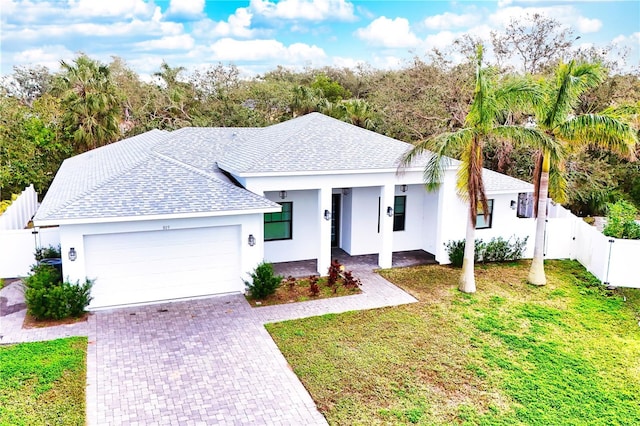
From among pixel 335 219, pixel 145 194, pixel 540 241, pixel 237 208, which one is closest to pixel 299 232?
pixel 335 219

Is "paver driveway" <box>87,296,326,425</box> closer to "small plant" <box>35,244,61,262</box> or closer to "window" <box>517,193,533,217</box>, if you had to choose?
"small plant" <box>35,244,61,262</box>

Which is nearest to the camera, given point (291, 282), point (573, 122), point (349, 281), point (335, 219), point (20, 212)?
point (573, 122)

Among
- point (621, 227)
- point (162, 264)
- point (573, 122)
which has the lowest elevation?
point (162, 264)

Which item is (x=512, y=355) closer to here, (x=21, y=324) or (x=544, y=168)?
(x=544, y=168)

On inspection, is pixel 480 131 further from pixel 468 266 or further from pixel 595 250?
pixel 595 250

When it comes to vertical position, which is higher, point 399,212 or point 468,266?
point 399,212

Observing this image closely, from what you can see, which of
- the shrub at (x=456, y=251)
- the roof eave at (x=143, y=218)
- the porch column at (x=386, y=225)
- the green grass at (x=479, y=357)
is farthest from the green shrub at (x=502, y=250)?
the roof eave at (x=143, y=218)

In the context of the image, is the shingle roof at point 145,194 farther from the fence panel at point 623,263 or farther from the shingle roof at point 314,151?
the fence panel at point 623,263

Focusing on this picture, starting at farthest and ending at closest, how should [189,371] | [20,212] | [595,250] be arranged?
[20,212], [595,250], [189,371]
